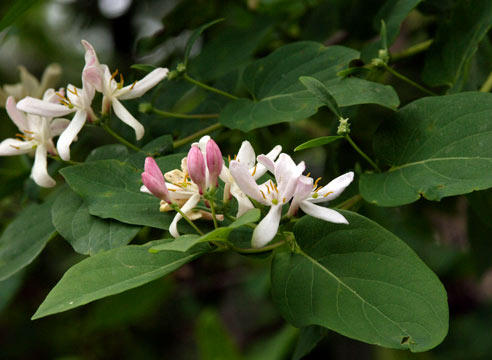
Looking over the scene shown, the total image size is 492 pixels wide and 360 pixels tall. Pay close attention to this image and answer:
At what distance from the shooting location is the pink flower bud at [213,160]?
0.62 m

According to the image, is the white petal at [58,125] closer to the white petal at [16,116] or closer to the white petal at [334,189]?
the white petal at [16,116]

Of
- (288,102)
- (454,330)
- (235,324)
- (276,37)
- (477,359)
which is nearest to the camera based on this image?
(288,102)

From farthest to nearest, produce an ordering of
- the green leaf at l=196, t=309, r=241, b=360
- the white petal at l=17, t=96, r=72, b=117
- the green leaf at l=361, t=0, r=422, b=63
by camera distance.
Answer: the green leaf at l=196, t=309, r=241, b=360, the green leaf at l=361, t=0, r=422, b=63, the white petal at l=17, t=96, r=72, b=117

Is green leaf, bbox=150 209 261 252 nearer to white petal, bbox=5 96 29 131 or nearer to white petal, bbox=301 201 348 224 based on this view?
white petal, bbox=301 201 348 224

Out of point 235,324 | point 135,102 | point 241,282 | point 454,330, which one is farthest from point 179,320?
point 135,102

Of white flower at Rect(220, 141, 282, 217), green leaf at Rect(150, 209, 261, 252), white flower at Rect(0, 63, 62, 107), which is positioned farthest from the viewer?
white flower at Rect(0, 63, 62, 107)

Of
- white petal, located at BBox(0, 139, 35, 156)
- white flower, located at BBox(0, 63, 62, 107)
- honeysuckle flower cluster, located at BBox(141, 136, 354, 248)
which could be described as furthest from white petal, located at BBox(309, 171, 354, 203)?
white flower, located at BBox(0, 63, 62, 107)

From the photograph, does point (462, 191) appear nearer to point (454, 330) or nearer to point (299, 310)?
point (299, 310)

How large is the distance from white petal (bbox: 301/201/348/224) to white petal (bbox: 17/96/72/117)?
1.27 ft

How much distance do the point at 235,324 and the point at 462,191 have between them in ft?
6.59

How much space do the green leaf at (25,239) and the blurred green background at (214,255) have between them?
0.09 meters

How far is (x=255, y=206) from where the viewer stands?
662 mm

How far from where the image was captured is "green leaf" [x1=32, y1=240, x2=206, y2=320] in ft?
1.83

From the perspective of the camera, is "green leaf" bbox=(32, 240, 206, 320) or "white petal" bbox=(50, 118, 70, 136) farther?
"white petal" bbox=(50, 118, 70, 136)
